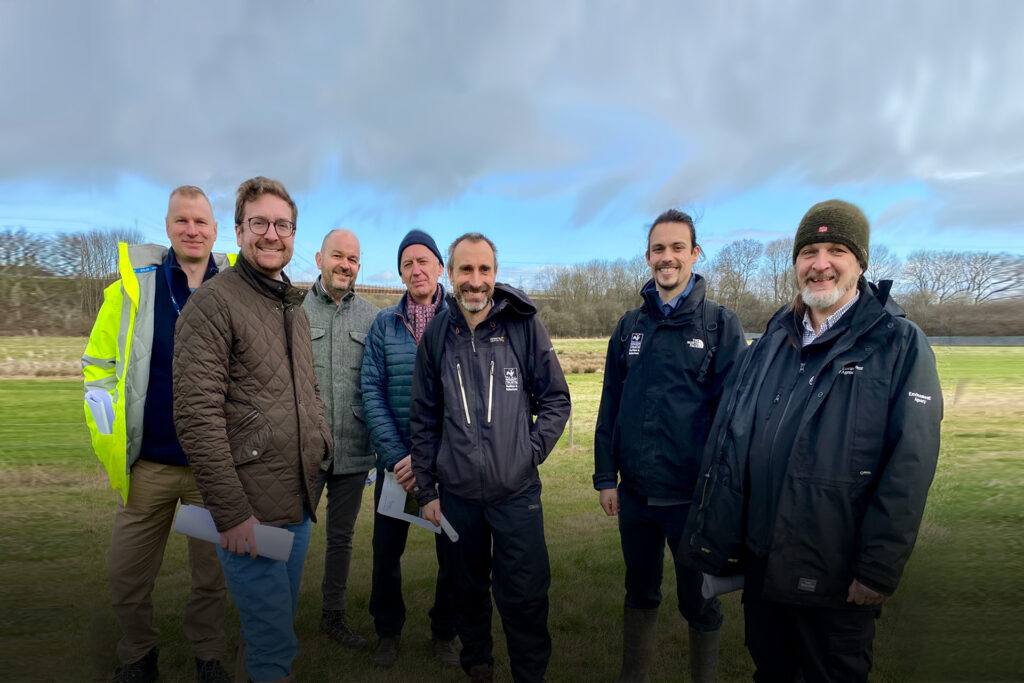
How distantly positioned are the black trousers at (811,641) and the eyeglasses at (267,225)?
2.57 m

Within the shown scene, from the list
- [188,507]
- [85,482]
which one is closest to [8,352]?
[85,482]

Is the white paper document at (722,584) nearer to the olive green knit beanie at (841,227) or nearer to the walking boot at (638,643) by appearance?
the walking boot at (638,643)

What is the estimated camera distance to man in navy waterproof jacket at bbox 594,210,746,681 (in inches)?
102

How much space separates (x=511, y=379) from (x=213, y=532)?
1.53 m

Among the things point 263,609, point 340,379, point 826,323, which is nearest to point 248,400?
point 263,609

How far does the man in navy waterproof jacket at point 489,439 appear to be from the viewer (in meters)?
2.58

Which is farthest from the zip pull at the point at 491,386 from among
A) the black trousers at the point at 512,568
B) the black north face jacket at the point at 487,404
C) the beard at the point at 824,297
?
the beard at the point at 824,297

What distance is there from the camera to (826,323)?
78.3 inches

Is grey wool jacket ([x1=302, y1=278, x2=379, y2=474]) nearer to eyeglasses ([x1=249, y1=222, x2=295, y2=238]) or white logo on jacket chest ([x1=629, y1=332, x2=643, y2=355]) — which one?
eyeglasses ([x1=249, y1=222, x2=295, y2=238])

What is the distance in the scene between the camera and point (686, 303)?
2.68 m

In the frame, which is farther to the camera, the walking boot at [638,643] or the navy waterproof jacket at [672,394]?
the walking boot at [638,643]

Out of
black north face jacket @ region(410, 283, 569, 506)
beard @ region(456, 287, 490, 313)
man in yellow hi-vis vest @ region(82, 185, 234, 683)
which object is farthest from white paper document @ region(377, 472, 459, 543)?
beard @ region(456, 287, 490, 313)

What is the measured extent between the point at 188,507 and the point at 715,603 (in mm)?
2759

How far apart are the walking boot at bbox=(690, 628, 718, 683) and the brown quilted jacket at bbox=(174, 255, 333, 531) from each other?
2298 millimetres
